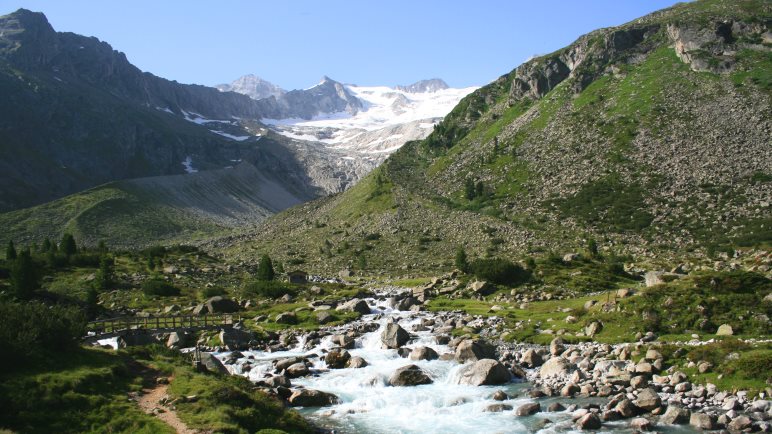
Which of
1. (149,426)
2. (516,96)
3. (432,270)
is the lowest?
(432,270)

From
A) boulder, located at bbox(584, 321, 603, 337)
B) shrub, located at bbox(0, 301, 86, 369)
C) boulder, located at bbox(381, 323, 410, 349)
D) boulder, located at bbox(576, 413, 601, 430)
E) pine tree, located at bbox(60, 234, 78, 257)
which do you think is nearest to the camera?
boulder, located at bbox(576, 413, 601, 430)

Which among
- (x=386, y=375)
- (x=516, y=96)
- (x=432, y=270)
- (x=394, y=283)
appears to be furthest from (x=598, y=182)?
(x=386, y=375)

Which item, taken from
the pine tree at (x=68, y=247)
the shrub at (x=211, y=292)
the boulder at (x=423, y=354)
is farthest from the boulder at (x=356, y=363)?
the pine tree at (x=68, y=247)

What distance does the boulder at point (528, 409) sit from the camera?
3112cm

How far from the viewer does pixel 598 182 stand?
4936 inches

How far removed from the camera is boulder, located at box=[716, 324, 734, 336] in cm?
3738

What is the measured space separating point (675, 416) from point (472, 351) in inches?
660

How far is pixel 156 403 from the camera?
29516mm

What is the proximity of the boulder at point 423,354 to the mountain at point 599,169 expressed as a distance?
5242cm

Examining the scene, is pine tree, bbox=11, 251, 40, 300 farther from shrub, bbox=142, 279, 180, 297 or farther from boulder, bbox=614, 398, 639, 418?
boulder, bbox=614, 398, 639, 418

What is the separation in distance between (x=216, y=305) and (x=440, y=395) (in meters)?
43.5

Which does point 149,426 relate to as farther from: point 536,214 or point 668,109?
point 668,109

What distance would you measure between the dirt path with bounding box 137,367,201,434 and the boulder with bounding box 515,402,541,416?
16.9m

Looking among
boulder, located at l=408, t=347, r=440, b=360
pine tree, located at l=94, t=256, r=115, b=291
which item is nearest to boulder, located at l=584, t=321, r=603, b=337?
boulder, located at l=408, t=347, r=440, b=360
